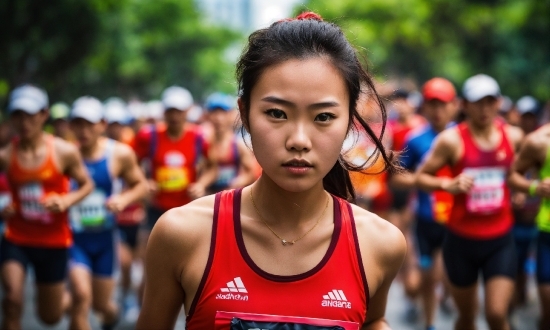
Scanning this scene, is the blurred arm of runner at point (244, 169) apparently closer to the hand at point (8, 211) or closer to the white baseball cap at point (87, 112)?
the white baseball cap at point (87, 112)

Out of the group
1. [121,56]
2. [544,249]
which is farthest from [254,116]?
[121,56]

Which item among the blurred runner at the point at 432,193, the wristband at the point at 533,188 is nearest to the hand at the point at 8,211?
the blurred runner at the point at 432,193

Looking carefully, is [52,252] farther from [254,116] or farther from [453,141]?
[254,116]

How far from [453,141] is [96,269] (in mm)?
3535

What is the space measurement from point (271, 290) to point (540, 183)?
3731mm

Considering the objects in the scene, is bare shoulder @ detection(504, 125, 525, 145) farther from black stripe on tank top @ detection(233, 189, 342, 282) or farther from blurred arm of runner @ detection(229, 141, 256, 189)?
black stripe on tank top @ detection(233, 189, 342, 282)

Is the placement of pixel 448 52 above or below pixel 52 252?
above

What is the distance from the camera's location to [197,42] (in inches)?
1913

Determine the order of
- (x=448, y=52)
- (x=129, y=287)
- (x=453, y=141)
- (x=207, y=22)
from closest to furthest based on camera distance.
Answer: (x=453, y=141) → (x=129, y=287) → (x=448, y=52) → (x=207, y=22)

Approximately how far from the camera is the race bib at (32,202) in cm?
643

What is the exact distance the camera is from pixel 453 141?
249 inches

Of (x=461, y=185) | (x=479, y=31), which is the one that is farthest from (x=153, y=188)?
(x=479, y=31)

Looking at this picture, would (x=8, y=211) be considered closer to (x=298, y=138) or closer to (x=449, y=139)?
(x=449, y=139)

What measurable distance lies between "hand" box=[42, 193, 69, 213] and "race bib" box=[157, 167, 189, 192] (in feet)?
8.27
